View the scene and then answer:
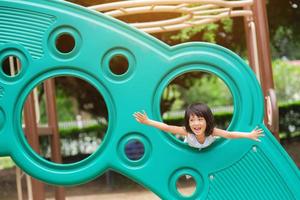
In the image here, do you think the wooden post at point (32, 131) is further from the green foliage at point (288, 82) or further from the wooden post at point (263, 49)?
the green foliage at point (288, 82)

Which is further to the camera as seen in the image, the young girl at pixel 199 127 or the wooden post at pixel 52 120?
the wooden post at pixel 52 120

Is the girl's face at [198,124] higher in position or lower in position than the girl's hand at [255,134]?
higher

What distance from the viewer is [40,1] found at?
250cm

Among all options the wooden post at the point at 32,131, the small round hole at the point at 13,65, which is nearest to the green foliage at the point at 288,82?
the small round hole at the point at 13,65

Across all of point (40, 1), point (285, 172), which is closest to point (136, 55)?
point (40, 1)

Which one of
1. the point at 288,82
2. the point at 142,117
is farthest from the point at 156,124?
the point at 288,82

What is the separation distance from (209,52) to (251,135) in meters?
0.45

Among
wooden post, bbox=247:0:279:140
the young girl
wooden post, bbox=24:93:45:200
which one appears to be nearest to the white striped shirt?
the young girl

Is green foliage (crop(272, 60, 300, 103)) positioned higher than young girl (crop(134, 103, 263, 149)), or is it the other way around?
green foliage (crop(272, 60, 300, 103))

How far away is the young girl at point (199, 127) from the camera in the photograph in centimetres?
236

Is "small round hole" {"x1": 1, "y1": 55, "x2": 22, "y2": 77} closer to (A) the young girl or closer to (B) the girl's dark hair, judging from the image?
(A) the young girl

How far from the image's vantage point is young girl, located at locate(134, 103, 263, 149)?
2364 millimetres

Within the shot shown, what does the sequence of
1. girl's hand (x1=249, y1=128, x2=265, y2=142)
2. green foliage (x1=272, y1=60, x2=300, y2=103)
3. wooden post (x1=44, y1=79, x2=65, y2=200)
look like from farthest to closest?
1. green foliage (x1=272, y1=60, x2=300, y2=103)
2. wooden post (x1=44, y1=79, x2=65, y2=200)
3. girl's hand (x1=249, y1=128, x2=265, y2=142)

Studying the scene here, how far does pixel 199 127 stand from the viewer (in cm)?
238
